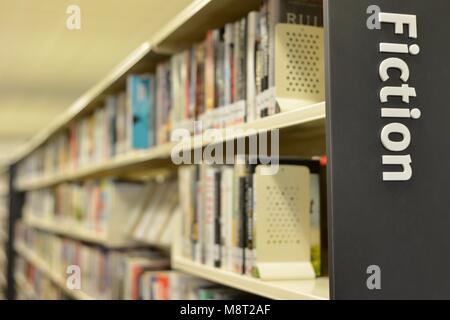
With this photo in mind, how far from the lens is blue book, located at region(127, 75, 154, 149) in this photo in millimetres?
2486

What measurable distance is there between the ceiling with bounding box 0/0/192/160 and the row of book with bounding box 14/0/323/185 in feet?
0.57

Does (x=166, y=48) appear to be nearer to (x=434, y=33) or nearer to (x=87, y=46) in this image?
(x=87, y=46)

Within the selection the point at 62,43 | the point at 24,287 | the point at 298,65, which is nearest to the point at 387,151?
the point at 298,65

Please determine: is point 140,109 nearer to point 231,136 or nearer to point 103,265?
point 231,136

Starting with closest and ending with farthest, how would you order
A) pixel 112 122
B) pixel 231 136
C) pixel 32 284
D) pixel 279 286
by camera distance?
pixel 279 286
pixel 231 136
pixel 112 122
pixel 32 284

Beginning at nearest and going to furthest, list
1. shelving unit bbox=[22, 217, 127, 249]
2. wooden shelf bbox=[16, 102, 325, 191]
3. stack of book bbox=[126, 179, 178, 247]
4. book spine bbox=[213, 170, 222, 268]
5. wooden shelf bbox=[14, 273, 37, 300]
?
wooden shelf bbox=[16, 102, 325, 191], book spine bbox=[213, 170, 222, 268], stack of book bbox=[126, 179, 178, 247], shelving unit bbox=[22, 217, 127, 249], wooden shelf bbox=[14, 273, 37, 300]

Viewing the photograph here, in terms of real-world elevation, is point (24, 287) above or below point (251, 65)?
below

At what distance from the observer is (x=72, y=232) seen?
3801 millimetres

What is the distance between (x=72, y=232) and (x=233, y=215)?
2.45 m

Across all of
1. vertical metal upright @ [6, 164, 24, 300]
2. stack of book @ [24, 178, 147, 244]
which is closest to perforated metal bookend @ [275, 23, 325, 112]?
stack of book @ [24, 178, 147, 244]

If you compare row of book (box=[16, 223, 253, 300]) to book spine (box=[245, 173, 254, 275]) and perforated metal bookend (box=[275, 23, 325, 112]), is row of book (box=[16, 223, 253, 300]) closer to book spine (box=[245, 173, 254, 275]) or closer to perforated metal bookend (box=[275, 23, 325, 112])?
book spine (box=[245, 173, 254, 275])

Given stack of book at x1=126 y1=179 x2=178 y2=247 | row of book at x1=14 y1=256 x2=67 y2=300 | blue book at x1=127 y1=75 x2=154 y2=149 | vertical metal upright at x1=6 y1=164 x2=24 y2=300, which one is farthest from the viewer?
vertical metal upright at x1=6 y1=164 x2=24 y2=300
